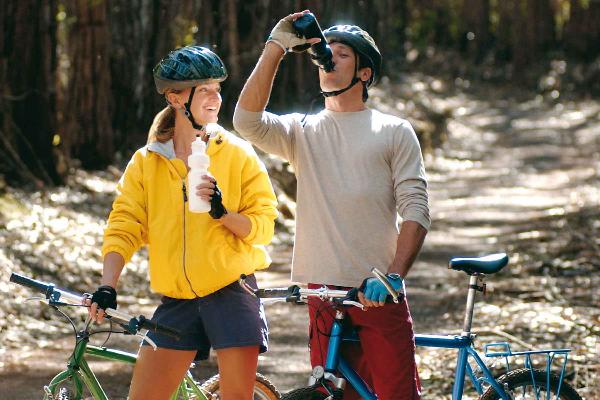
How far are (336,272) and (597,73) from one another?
Answer: 119 ft

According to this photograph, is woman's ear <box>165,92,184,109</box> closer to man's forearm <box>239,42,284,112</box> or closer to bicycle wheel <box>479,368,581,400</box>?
man's forearm <box>239,42,284,112</box>

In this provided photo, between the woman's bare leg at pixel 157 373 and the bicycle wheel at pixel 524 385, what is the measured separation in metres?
1.32

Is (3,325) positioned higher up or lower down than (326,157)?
lower down

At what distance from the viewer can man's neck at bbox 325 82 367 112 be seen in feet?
16.3

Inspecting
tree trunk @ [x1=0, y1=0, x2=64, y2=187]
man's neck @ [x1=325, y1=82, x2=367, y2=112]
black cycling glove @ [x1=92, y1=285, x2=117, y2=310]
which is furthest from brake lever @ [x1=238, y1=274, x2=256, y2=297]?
tree trunk @ [x1=0, y1=0, x2=64, y2=187]

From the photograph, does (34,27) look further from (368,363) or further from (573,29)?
(573,29)

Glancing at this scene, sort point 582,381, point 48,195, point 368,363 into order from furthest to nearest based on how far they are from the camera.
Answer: point 48,195, point 582,381, point 368,363

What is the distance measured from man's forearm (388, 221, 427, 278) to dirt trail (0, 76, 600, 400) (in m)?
3.10

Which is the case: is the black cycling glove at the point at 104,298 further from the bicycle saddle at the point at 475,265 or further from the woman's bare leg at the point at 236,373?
the bicycle saddle at the point at 475,265

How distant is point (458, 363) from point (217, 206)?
1.26 m

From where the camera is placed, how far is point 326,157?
193 inches

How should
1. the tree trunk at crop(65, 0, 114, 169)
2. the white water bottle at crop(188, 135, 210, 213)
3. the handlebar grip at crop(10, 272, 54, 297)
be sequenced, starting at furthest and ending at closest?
the tree trunk at crop(65, 0, 114, 169) → the white water bottle at crop(188, 135, 210, 213) → the handlebar grip at crop(10, 272, 54, 297)

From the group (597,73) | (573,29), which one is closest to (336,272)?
(597,73)

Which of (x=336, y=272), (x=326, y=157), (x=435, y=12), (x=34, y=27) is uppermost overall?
(x=435, y=12)
